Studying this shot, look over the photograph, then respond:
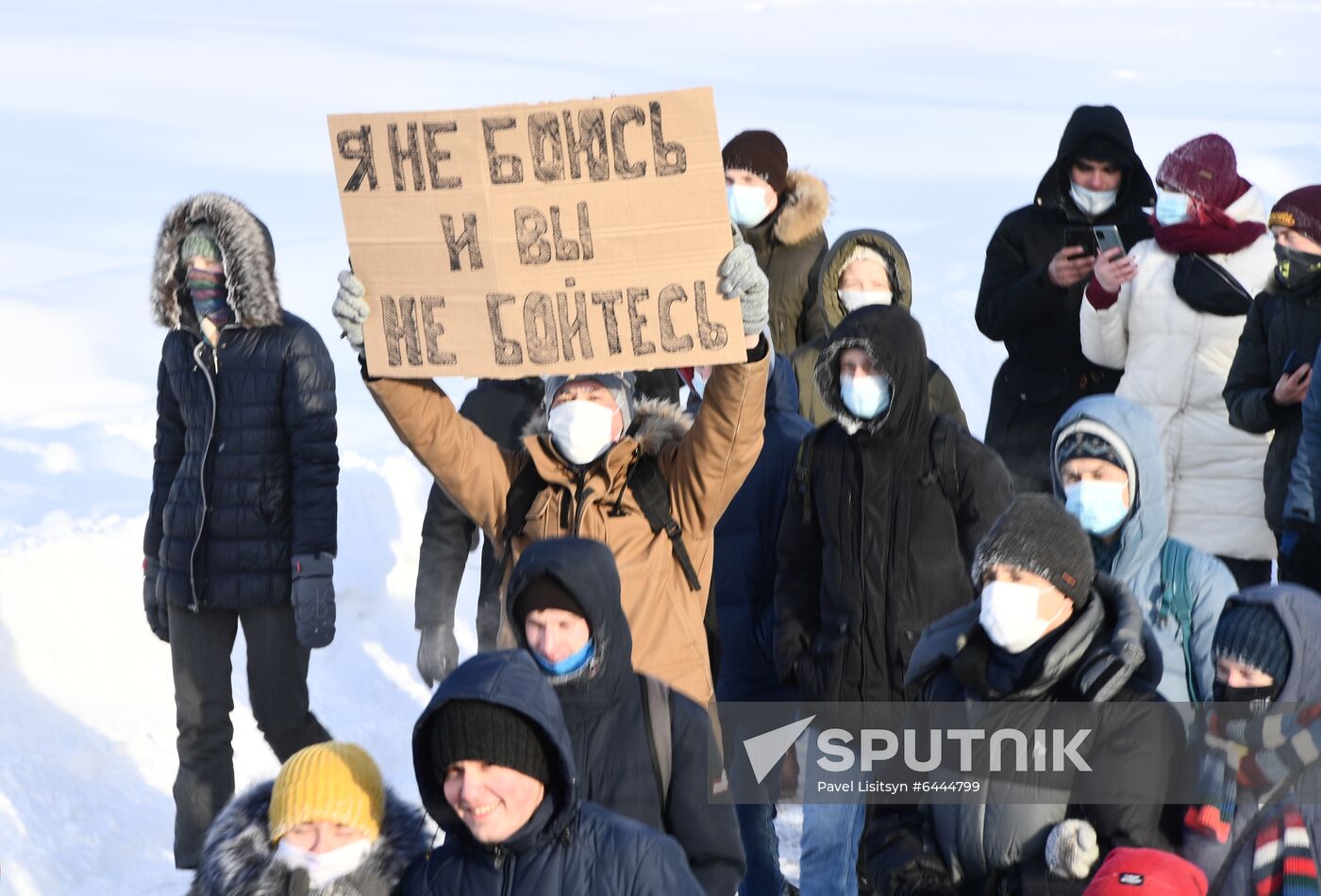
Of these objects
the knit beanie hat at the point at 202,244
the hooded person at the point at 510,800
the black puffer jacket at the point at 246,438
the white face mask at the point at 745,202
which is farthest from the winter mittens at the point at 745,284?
the white face mask at the point at 745,202

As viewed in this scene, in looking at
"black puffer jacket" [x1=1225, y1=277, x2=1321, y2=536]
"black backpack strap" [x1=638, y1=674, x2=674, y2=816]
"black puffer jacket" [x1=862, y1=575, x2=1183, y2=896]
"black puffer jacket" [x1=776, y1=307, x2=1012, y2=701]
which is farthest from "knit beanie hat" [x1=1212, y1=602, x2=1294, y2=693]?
"black puffer jacket" [x1=1225, y1=277, x2=1321, y2=536]

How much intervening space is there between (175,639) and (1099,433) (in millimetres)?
3254

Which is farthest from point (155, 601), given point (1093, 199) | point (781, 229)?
point (1093, 199)

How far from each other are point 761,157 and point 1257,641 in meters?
4.05

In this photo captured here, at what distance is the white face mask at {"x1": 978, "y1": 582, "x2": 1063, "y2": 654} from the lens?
426cm

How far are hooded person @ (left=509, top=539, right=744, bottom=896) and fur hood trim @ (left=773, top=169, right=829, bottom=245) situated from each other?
12.6 ft

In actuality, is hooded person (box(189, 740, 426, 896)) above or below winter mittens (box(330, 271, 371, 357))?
below

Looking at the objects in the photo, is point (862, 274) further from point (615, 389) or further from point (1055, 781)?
point (1055, 781)

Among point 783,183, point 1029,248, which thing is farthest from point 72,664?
point 1029,248

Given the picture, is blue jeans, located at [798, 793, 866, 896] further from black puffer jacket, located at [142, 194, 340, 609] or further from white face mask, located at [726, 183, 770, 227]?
white face mask, located at [726, 183, 770, 227]

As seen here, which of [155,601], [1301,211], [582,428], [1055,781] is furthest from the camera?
[155,601]

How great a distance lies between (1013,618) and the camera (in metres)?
4.27

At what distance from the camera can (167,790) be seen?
26.5ft

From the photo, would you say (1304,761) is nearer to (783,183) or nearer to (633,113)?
(633,113)
